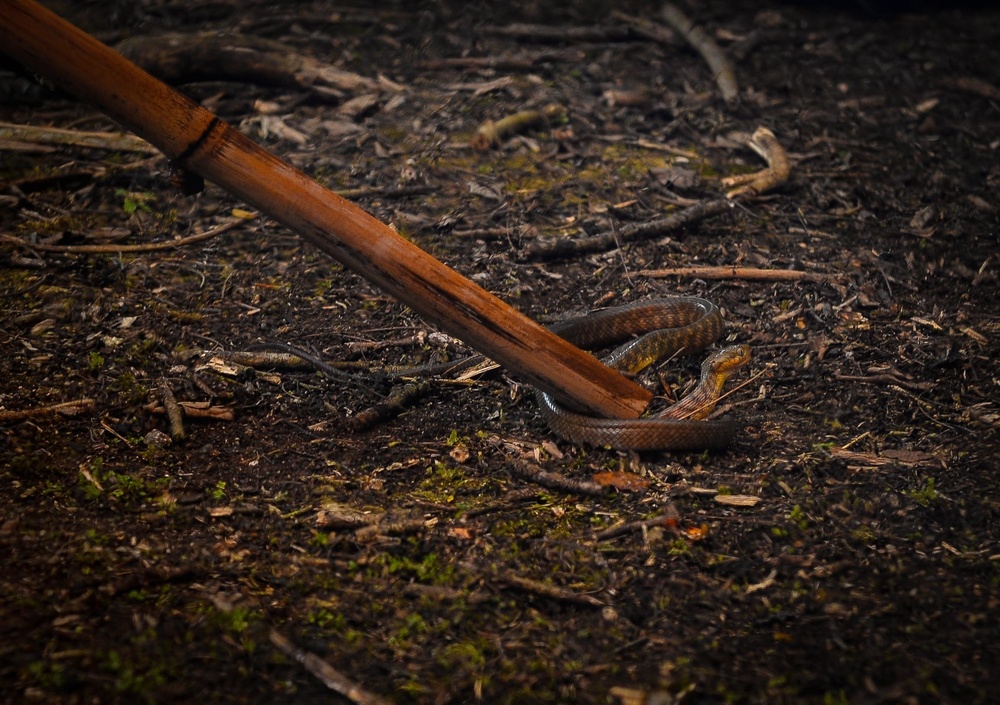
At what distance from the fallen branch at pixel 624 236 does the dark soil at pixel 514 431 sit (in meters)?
0.12

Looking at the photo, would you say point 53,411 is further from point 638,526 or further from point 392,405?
point 638,526

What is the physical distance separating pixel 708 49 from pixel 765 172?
2789mm

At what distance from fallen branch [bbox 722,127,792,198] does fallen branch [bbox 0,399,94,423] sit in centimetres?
547

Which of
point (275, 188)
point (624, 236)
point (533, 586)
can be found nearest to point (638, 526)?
point (533, 586)

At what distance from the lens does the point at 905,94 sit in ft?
31.0

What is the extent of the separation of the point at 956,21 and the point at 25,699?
11655 millimetres

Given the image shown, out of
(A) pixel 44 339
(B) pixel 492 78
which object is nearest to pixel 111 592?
(A) pixel 44 339

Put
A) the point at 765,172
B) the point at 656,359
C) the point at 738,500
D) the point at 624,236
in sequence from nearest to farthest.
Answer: the point at 738,500, the point at 656,359, the point at 624,236, the point at 765,172

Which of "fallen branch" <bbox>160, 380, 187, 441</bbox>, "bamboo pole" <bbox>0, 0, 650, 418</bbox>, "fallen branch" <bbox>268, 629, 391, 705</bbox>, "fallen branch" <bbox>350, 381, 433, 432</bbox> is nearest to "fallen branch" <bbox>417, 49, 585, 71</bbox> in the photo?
"fallen branch" <bbox>350, 381, 433, 432</bbox>

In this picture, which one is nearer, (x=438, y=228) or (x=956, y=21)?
(x=438, y=228)

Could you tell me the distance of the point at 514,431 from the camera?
536 cm

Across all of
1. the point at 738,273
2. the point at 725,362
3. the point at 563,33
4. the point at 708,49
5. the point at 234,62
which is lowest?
the point at 725,362

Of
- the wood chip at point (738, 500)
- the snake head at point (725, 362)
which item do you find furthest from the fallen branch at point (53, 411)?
the snake head at point (725, 362)

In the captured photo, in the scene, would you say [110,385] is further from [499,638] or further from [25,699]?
[499,638]
